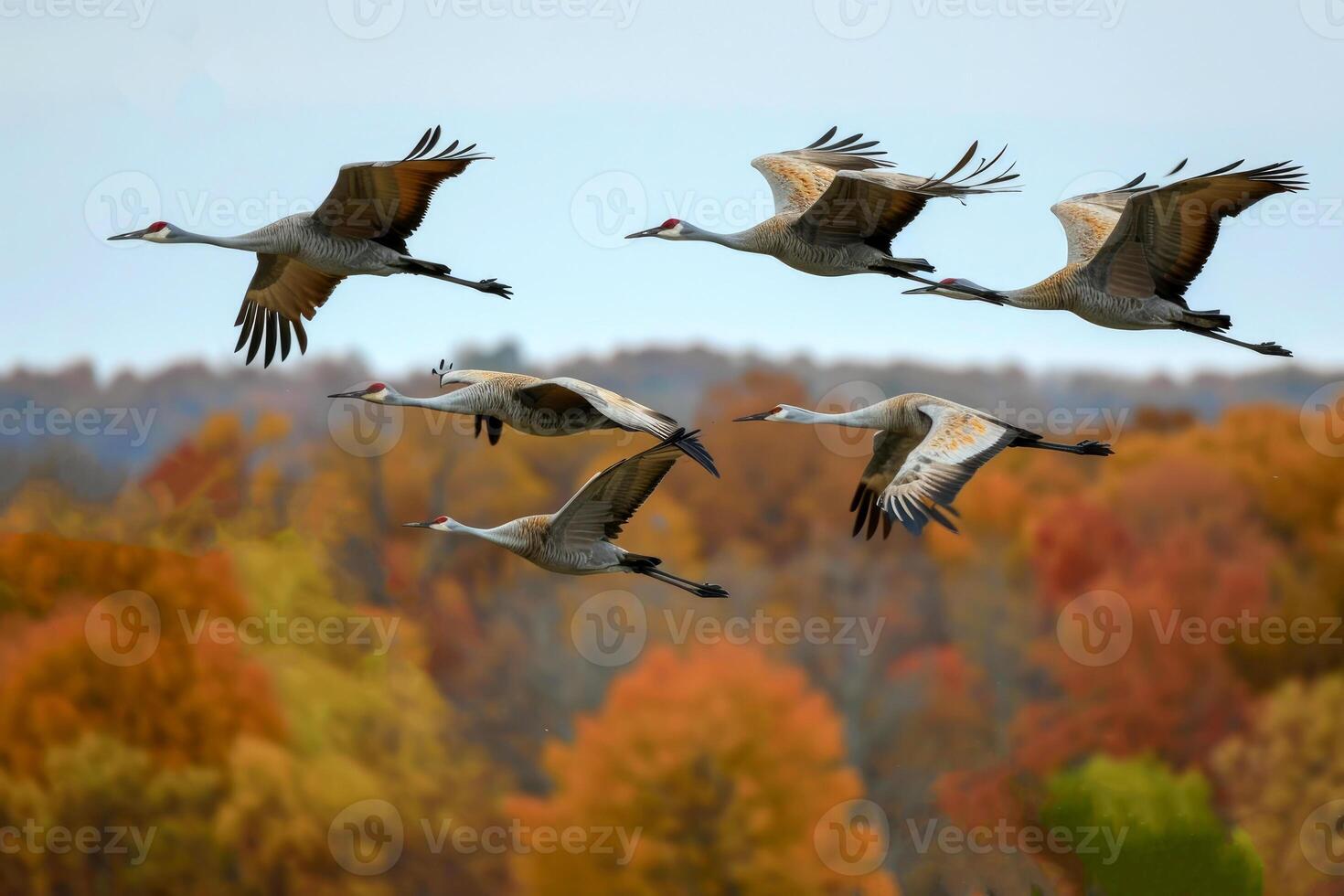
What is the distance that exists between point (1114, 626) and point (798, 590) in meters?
8.24

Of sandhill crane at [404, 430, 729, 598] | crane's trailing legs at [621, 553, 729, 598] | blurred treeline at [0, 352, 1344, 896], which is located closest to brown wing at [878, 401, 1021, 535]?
sandhill crane at [404, 430, 729, 598]

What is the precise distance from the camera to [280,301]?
1686 cm

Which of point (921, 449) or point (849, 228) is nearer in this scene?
point (921, 449)

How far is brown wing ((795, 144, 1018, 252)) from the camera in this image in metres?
14.9

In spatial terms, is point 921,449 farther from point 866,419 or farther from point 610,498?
point 610,498

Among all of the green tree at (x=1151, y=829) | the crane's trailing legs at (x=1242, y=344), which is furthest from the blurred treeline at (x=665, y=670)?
the crane's trailing legs at (x=1242, y=344)

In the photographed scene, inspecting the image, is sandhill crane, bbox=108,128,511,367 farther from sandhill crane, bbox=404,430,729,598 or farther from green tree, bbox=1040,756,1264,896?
green tree, bbox=1040,756,1264,896

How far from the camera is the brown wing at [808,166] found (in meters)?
17.0

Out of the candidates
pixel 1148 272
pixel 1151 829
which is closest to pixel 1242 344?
pixel 1148 272

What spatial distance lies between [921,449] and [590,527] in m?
2.48

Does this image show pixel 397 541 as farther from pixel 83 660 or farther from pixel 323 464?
pixel 83 660

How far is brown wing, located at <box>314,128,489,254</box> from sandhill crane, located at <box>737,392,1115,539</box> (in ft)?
9.29

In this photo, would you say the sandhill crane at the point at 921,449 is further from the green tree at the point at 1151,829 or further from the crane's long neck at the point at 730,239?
the green tree at the point at 1151,829

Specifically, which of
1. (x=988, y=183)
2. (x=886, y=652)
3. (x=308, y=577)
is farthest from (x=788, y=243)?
(x=886, y=652)
